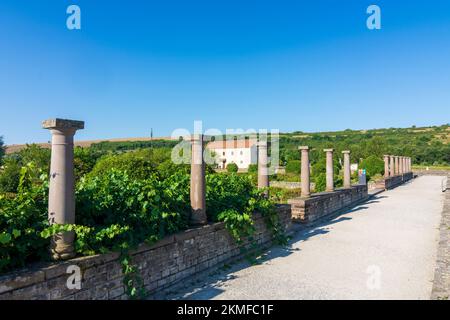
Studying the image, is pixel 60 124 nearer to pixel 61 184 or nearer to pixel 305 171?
pixel 61 184

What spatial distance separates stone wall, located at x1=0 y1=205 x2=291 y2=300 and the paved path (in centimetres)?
28

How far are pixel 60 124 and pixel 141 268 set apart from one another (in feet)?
6.86

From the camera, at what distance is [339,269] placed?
228 inches

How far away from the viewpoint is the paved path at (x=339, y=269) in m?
4.72

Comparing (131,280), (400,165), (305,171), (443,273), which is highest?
(305,171)

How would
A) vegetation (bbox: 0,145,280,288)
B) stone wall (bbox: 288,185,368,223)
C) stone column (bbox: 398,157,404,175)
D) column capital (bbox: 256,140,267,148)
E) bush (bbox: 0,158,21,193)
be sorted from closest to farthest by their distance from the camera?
vegetation (bbox: 0,145,280,288) → column capital (bbox: 256,140,267,148) → stone wall (bbox: 288,185,368,223) → bush (bbox: 0,158,21,193) → stone column (bbox: 398,157,404,175)

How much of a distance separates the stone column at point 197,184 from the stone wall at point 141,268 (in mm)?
270

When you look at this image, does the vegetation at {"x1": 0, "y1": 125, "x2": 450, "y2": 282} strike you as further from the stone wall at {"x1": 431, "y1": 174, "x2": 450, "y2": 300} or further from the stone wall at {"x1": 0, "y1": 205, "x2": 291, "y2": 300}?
the stone wall at {"x1": 431, "y1": 174, "x2": 450, "y2": 300}

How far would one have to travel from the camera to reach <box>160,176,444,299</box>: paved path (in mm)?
4719

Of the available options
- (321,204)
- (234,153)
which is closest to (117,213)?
(321,204)

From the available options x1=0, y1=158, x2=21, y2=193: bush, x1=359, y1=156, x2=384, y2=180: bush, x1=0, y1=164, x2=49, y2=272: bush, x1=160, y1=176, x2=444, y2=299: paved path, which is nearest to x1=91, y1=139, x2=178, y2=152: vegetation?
x1=359, y1=156, x2=384, y2=180: bush

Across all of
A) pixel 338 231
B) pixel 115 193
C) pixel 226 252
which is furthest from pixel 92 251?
pixel 338 231

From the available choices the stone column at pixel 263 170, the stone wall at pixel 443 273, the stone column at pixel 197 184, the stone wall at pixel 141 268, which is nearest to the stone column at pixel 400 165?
the stone wall at pixel 443 273
